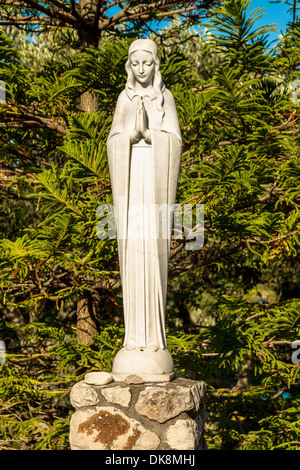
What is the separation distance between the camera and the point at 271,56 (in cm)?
690

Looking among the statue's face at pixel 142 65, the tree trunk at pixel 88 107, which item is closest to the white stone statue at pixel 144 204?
the statue's face at pixel 142 65

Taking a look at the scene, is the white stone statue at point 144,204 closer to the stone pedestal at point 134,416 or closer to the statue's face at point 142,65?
the statue's face at point 142,65

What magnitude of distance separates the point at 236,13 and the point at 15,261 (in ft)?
11.9

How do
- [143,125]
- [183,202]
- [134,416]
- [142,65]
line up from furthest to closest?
[183,202] → [142,65] → [143,125] → [134,416]

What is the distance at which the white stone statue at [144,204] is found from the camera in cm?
414

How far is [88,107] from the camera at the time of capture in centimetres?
800

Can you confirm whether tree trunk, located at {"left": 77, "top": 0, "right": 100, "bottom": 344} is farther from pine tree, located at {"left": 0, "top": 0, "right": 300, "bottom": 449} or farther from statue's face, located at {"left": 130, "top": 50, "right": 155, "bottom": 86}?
statue's face, located at {"left": 130, "top": 50, "right": 155, "bottom": 86}

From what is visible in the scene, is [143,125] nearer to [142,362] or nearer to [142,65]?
[142,65]

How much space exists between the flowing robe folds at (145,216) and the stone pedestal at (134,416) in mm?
389

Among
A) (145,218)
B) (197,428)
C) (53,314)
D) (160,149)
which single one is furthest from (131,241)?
(53,314)

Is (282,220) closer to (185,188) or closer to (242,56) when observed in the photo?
(185,188)

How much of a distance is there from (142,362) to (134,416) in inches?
15.8

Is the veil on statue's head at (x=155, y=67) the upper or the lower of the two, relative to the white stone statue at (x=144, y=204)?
upper

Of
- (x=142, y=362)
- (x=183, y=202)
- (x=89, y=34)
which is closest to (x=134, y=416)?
(x=142, y=362)
